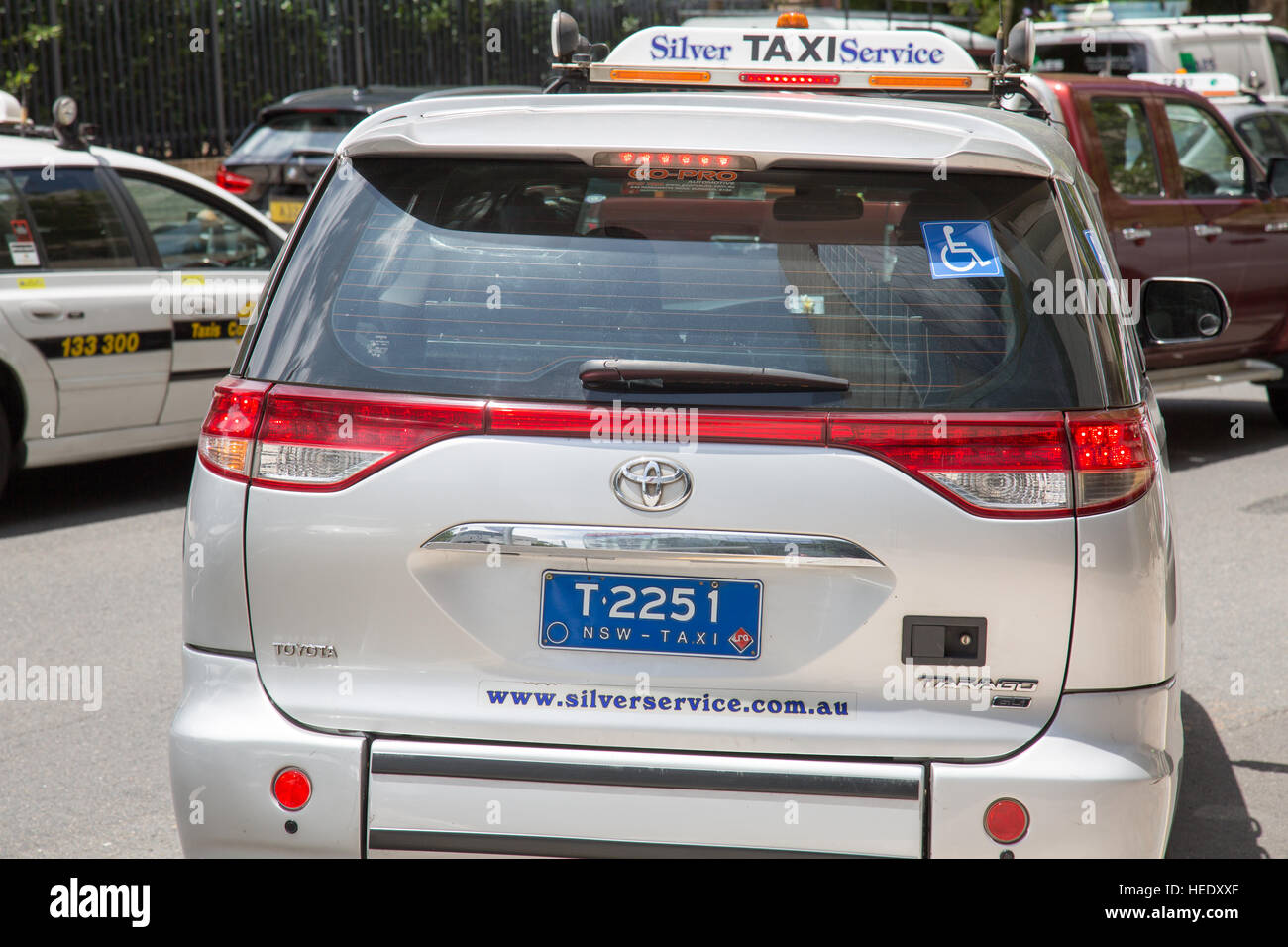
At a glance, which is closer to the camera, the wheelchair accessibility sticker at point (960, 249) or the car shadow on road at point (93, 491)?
the wheelchair accessibility sticker at point (960, 249)

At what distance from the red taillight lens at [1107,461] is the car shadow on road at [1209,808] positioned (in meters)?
1.35

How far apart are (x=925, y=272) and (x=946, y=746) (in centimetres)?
84

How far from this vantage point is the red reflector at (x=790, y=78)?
4.17m

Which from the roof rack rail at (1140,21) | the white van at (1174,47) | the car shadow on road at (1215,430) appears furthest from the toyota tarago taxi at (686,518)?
the roof rack rail at (1140,21)

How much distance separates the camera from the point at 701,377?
2.54 metres

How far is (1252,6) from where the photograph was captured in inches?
1014

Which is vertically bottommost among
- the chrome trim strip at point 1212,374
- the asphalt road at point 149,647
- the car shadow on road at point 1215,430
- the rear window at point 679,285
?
the car shadow on road at point 1215,430

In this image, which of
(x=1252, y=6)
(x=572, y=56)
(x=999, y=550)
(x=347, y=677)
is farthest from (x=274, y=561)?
(x=1252, y=6)

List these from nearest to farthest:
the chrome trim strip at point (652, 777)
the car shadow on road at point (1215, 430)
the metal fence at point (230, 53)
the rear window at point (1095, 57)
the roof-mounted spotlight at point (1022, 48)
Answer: the chrome trim strip at point (652, 777) → the roof-mounted spotlight at point (1022, 48) → the car shadow on road at point (1215, 430) → the metal fence at point (230, 53) → the rear window at point (1095, 57)

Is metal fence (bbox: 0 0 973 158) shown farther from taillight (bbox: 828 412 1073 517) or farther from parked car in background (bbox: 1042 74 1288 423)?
taillight (bbox: 828 412 1073 517)

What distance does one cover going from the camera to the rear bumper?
2.51m

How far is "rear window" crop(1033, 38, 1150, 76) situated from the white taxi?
1094 centimetres

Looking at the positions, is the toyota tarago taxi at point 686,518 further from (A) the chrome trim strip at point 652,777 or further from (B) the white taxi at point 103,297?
(B) the white taxi at point 103,297
